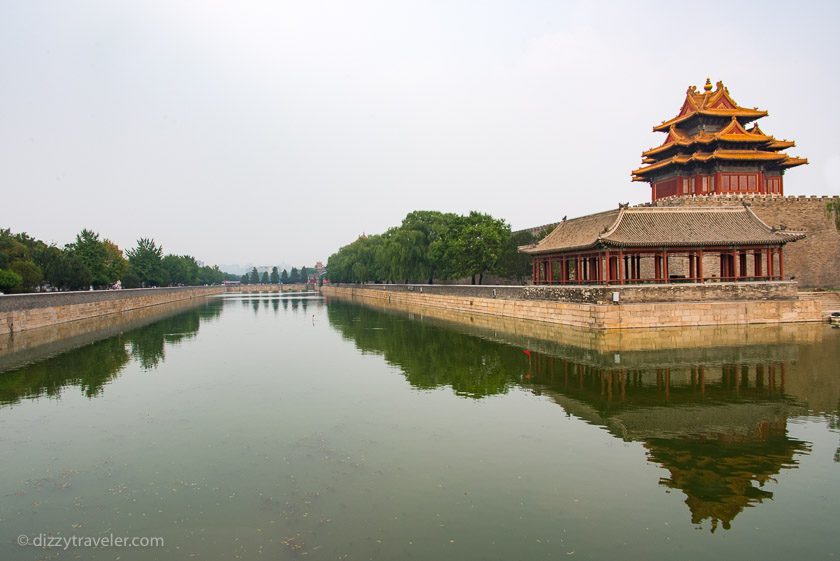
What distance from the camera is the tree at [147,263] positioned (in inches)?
3068

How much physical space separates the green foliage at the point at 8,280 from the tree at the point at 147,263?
1744 inches

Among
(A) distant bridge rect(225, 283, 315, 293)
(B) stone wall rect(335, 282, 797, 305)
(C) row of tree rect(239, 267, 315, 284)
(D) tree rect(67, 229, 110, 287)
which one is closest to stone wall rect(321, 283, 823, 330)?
(B) stone wall rect(335, 282, 797, 305)

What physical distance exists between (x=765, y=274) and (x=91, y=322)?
142 ft

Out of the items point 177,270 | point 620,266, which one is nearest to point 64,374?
point 620,266

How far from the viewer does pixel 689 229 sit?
28.3 meters

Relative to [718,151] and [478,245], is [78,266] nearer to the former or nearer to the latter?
[478,245]

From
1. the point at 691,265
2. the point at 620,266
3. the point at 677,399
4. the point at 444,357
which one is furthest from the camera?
the point at 691,265

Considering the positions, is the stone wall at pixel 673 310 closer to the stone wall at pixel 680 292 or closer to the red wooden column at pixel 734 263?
the stone wall at pixel 680 292

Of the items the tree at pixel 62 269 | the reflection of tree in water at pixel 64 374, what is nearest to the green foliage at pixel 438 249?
the reflection of tree in water at pixel 64 374

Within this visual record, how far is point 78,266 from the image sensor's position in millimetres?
47125

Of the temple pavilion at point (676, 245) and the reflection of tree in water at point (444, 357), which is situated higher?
the temple pavilion at point (676, 245)

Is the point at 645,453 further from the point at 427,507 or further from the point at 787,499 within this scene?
the point at 427,507

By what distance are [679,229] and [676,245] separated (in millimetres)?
1226

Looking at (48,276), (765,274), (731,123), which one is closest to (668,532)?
(765,274)
